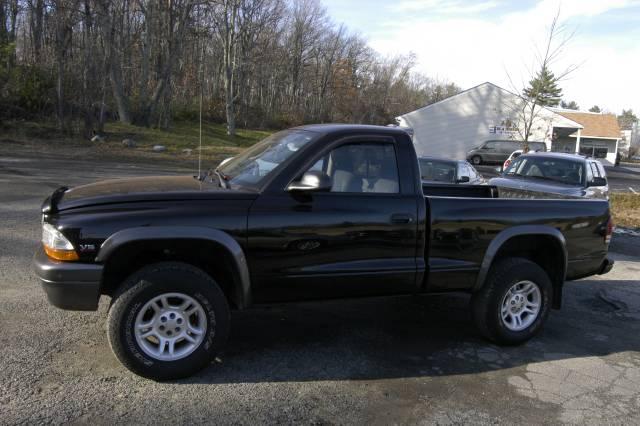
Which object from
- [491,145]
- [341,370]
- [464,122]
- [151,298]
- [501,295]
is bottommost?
[341,370]

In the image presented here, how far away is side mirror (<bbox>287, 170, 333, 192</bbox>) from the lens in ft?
12.6

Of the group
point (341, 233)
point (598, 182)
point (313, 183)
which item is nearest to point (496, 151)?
point (598, 182)

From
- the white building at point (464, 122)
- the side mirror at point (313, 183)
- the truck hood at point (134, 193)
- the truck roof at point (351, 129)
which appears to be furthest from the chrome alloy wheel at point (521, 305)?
the white building at point (464, 122)

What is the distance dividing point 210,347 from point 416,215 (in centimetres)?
192

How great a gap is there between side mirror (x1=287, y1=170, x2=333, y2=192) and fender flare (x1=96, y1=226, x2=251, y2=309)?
2.02 feet

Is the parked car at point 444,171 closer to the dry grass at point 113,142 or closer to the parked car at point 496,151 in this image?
the dry grass at point 113,142

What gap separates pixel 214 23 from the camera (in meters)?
38.4

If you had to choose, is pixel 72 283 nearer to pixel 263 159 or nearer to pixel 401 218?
pixel 263 159

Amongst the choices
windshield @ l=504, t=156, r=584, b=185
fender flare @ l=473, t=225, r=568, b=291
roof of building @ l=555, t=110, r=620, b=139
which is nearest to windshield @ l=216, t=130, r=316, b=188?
fender flare @ l=473, t=225, r=568, b=291

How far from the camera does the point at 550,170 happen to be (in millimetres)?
11977

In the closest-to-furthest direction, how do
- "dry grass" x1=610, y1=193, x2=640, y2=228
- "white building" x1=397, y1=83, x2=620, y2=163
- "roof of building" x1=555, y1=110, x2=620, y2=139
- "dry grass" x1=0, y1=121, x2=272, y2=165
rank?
"dry grass" x1=610, y1=193, x2=640, y2=228 → "dry grass" x1=0, y1=121, x2=272, y2=165 → "white building" x1=397, y1=83, x2=620, y2=163 → "roof of building" x1=555, y1=110, x2=620, y2=139

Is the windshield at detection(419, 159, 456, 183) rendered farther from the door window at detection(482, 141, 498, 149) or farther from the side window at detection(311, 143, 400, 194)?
the door window at detection(482, 141, 498, 149)

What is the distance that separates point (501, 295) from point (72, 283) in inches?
138

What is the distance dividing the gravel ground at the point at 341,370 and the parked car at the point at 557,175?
5.49 metres
